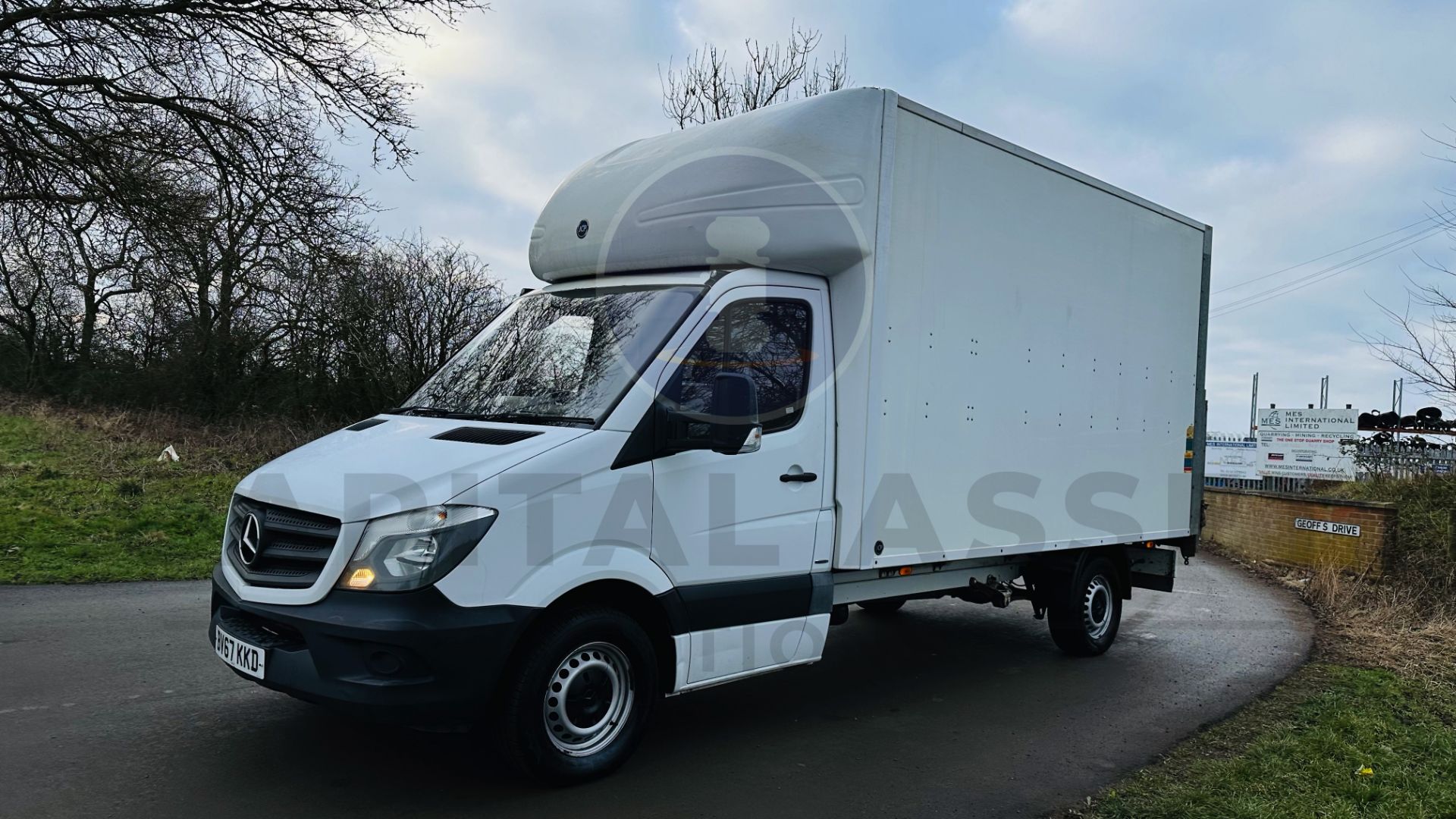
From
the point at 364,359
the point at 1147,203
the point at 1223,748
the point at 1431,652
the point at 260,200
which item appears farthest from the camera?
the point at 364,359

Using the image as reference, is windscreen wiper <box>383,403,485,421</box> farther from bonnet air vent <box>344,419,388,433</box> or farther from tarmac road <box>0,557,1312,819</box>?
tarmac road <box>0,557,1312,819</box>

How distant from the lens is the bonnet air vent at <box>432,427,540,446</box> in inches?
175

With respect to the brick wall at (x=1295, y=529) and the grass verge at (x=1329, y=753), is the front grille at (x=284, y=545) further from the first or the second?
the brick wall at (x=1295, y=529)

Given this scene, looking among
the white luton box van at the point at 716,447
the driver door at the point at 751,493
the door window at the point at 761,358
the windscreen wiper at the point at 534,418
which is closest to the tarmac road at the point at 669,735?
the white luton box van at the point at 716,447

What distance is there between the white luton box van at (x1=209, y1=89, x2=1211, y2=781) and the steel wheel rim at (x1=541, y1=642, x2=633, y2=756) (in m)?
0.01

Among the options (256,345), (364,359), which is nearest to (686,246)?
(364,359)

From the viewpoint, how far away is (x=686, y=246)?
540 cm

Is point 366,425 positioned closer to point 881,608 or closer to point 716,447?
point 716,447

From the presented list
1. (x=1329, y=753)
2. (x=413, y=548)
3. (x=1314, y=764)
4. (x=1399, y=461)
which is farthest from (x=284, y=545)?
(x=1399, y=461)

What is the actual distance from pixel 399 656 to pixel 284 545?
790 millimetres

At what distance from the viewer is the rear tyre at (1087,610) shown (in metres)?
7.50

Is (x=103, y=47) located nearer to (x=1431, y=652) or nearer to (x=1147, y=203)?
(x=1147, y=203)

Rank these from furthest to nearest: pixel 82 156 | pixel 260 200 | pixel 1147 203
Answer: pixel 260 200 → pixel 82 156 → pixel 1147 203

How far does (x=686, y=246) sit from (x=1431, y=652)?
7165 mm
